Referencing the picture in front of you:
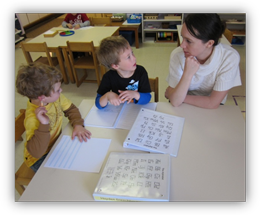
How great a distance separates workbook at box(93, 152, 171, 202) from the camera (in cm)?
65

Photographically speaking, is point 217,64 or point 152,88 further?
point 152,88

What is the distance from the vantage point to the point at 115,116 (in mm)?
1098

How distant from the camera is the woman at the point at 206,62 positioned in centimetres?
97

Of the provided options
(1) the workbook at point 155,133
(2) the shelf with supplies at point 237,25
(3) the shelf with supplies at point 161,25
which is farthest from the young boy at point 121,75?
(2) the shelf with supplies at point 237,25

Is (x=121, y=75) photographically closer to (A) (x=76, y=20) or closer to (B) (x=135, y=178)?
(B) (x=135, y=178)

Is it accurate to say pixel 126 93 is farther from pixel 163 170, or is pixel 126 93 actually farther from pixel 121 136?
pixel 163 170

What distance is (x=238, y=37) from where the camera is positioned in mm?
3932

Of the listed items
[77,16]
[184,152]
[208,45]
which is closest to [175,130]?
[184,152]

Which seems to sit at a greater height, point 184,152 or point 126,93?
point 126,93

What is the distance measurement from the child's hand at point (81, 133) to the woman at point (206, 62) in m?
0.53

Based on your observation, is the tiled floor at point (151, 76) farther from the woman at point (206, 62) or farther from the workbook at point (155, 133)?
the workbook at point (155, 133)
